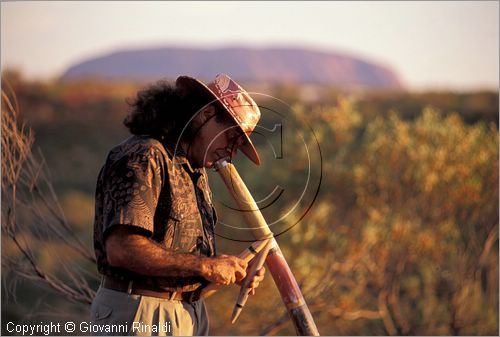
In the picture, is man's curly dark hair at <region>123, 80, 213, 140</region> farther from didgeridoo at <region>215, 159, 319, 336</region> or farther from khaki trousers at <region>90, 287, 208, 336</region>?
khaki trousers at <region>90, 287, 208, 336</region>

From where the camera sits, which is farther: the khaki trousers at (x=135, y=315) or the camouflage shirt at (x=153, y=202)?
the khaki trousers at (x=135, y=315)

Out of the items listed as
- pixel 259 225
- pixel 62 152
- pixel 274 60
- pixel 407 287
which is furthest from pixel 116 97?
pixel 259 225

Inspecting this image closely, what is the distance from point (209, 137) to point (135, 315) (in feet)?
2.54

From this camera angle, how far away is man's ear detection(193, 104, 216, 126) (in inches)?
138

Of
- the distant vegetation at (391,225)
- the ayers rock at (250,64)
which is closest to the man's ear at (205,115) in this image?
the distant vegetation at (391,225)

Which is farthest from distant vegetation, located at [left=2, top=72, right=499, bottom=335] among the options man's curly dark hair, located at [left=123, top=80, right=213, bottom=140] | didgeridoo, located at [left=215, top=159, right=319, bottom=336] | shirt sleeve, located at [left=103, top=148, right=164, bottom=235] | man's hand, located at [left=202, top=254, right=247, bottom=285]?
shirt sleeve, located at [left=103, top=148, right=164, bottom=235]

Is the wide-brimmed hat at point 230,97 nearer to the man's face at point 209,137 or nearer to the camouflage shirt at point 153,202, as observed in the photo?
the man's face at point 209,137

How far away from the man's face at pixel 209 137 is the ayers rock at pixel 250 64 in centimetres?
4489

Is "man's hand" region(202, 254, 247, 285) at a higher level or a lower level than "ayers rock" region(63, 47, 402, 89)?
higher

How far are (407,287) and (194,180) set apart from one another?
10159mm

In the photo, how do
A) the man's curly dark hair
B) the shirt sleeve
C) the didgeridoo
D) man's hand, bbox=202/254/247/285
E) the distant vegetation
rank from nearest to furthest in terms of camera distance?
the shirt sleeve < man's hand, bbox=202/254/247/285 < the man's curly dark hair < the didgeridoo < the distant vegetation

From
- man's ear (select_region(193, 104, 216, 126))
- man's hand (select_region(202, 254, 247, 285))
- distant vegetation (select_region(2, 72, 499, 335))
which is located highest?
man's ear (select_region(193, 104, 216, 126))

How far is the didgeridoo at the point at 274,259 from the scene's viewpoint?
3602mm

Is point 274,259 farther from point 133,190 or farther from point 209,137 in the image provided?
point 133,190
